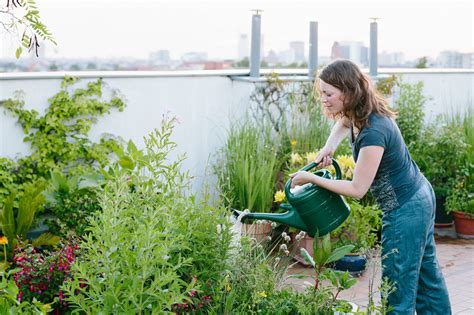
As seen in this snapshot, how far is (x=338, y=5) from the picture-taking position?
712cm

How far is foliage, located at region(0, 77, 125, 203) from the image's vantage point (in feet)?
16.5

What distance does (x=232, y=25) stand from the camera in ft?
23.1

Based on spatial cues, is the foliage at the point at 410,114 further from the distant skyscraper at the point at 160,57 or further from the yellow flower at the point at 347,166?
the distant skyscraper at the point at 160,57

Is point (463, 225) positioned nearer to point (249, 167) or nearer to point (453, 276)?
point (453, 276)

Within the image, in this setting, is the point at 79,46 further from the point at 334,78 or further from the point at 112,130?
the point at 334,78

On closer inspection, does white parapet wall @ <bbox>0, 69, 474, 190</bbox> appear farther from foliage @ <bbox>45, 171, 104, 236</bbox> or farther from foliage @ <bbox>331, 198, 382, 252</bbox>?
foliage @ <bbox>331, 198, 382, 252</bbox>

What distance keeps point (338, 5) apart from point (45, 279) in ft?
15.4

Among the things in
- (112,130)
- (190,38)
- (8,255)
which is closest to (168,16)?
(190,38)

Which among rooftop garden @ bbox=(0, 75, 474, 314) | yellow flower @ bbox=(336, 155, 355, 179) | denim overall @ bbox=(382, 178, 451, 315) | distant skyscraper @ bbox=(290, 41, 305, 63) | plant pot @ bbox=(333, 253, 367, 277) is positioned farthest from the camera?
distant skyscraper @ bbox=(290, 41, 305, 63)

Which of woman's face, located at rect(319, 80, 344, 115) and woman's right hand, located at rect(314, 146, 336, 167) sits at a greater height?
woman's face, located at rect(319, 80, 344, 115)

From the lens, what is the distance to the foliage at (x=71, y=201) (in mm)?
4582

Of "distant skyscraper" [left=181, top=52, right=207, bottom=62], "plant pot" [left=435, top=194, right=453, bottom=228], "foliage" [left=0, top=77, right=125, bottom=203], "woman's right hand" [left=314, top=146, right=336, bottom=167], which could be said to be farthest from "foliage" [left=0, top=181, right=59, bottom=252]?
"plant pot" [left=435, top=194, right=453, bottom=228]

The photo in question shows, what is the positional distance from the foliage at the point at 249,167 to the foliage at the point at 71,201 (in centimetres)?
107

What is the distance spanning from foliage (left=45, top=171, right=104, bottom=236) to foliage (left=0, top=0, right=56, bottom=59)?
2212mm
